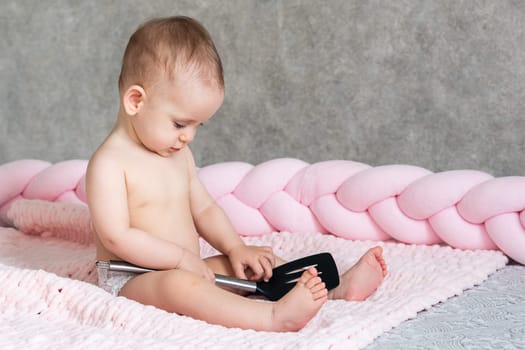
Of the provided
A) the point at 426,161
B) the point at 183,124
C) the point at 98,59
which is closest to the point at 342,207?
the point at 183,124

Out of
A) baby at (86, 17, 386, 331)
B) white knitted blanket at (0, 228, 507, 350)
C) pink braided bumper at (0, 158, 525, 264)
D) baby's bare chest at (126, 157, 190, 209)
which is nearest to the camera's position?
white knitted blanket at (0, 228, 507, 350)

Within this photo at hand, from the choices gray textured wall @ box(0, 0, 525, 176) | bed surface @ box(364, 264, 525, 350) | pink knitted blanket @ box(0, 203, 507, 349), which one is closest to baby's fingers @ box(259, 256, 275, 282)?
pink knitted blanket @ box(0, 203, 507, 349)

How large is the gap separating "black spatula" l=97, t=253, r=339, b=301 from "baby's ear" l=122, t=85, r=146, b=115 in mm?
211

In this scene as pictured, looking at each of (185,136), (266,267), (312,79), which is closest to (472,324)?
(266,267)

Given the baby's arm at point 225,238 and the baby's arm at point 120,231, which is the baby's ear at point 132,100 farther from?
the baby's arm at point 225,238

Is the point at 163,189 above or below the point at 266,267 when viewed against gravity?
above

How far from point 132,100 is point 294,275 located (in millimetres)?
329

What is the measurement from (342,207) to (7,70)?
131 cm

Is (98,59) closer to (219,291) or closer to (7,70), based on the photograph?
(7,70)

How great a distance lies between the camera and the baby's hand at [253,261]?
1.33 metres

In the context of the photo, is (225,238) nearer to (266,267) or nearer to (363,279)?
(266,267)

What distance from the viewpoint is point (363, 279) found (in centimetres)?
129

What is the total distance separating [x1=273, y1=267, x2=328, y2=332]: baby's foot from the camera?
43.4 inches

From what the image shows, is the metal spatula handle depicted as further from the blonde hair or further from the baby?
the blonde hair
